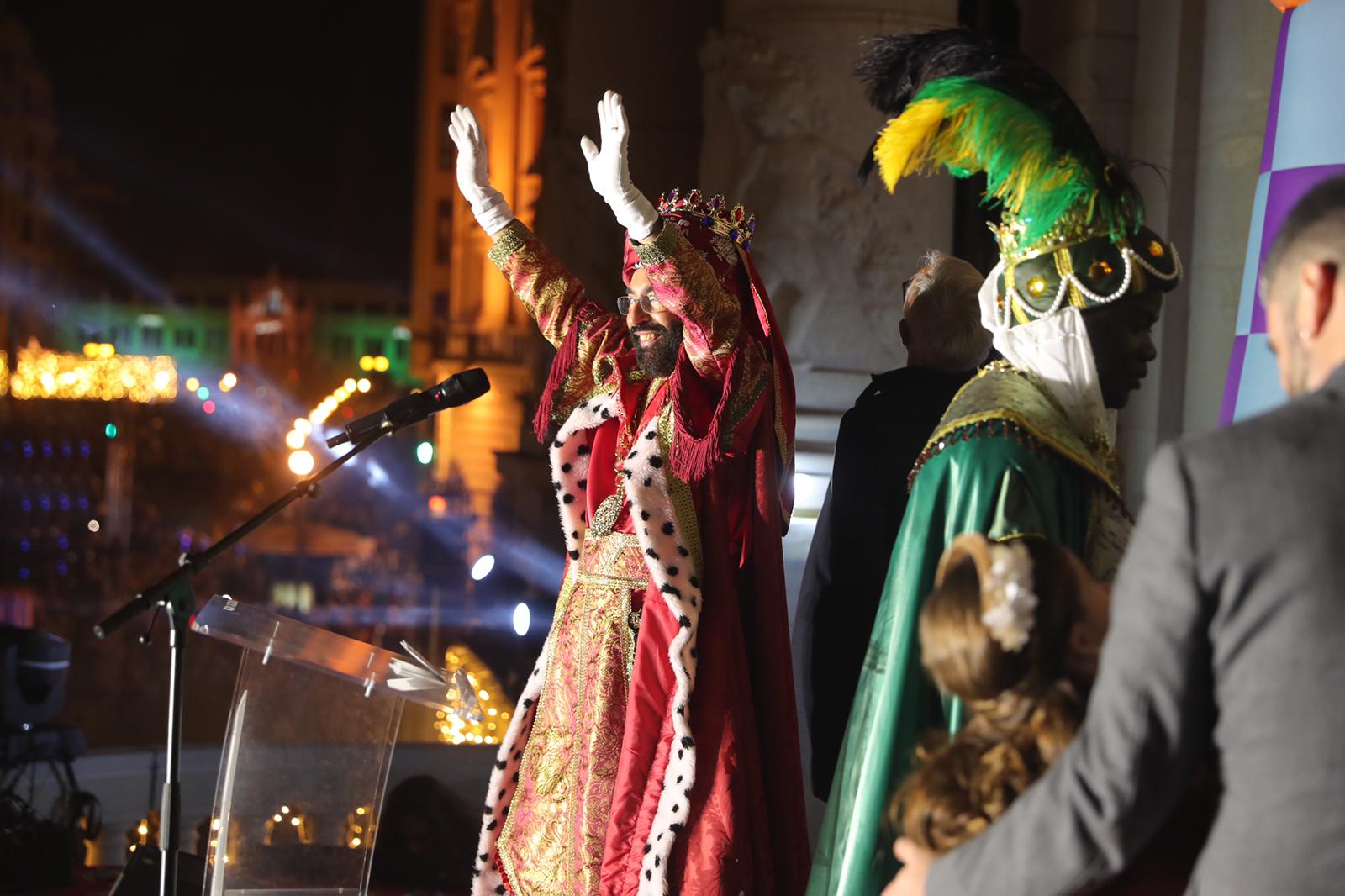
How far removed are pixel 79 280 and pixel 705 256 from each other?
22089mm

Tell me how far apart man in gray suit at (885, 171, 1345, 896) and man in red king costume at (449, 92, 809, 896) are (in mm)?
1377

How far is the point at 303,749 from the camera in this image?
2479 millimetres

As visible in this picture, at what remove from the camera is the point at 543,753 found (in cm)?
283

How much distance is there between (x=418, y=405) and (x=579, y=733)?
710 millimetres

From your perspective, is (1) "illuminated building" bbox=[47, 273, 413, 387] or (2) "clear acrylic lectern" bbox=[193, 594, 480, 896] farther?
(1) "illuminated building" bbox=[47, 273, 413, 387]

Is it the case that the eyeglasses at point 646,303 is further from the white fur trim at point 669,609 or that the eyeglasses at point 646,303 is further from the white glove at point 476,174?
the white glove at point 476,174

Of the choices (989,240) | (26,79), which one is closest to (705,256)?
(989,240)

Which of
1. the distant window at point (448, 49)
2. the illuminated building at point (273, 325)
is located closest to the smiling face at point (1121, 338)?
→ the distant window at point (448, 49)


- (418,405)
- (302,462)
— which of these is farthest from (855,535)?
(302,462)

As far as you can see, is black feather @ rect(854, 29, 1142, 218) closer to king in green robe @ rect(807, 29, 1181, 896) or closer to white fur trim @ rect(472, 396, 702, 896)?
king in green robe @ rect(807, 29, 1181, 896)

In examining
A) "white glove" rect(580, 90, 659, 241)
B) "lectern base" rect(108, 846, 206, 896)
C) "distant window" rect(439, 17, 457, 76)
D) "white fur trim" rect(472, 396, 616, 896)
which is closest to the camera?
"white glove" rect(580, 90, 659, 241)

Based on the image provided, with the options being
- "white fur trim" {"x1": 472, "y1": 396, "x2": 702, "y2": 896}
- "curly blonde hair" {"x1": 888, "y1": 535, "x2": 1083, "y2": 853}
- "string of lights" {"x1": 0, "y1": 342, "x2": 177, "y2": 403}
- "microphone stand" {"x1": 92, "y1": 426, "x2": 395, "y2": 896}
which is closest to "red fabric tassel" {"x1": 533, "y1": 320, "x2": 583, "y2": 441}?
"white fur trim" {"x1": 472, "y1": 396, "x2": 702, "y2": 896}

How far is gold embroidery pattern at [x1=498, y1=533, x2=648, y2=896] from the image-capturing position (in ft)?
8.88

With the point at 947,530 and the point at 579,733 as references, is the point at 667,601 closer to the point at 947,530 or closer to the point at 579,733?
the point at 579,733
